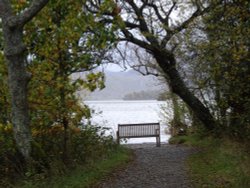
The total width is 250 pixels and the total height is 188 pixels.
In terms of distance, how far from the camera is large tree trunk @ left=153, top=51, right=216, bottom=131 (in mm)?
17500

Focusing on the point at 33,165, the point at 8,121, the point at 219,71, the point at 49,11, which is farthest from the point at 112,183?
the point at 219,71

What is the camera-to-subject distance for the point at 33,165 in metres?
9.83

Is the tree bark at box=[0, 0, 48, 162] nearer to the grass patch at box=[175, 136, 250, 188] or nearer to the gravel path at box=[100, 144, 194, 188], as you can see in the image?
the gravel path at box=[100, 144, 194, 188]

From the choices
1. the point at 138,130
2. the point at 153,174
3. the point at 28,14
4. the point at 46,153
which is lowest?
the point at 153,174

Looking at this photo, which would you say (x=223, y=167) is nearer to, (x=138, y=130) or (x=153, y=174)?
(x=153, y=174)

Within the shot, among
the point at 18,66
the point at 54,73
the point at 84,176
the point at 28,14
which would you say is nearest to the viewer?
the point at 28,14

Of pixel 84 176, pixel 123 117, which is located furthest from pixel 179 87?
pixel 123 117

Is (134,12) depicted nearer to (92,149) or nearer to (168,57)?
(168,57)

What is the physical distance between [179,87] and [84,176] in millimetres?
8716

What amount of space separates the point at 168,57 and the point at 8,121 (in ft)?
27.4

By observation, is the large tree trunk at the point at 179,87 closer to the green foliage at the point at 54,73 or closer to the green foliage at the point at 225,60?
the green foliage at the point at 225,60

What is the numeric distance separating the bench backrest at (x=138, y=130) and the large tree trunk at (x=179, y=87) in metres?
3.96

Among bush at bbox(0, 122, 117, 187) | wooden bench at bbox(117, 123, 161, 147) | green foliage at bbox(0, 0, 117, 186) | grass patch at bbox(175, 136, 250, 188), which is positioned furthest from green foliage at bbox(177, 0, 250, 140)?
wooden bench at bbox(117, 123, 161, 147)

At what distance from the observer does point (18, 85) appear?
9.45m
